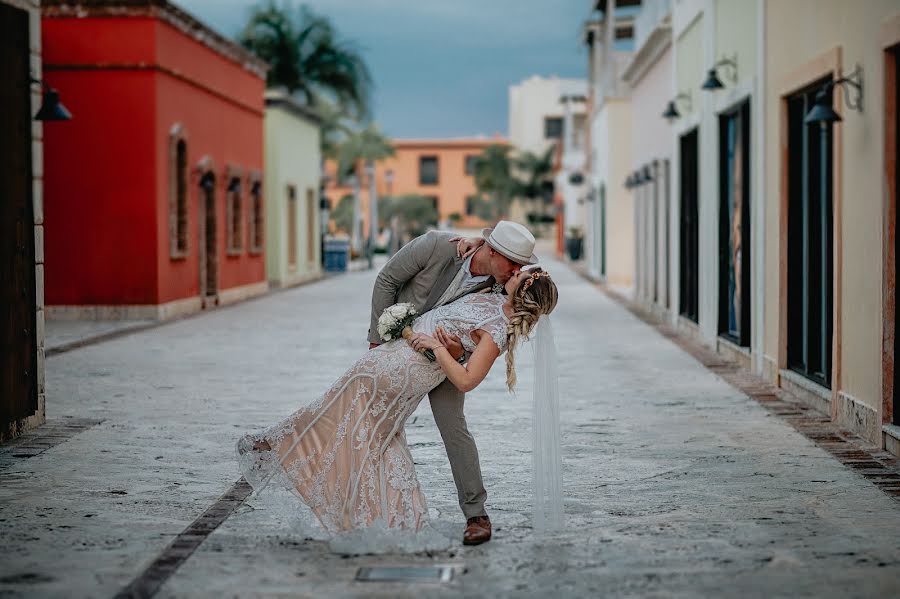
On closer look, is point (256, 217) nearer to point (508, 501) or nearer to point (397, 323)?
point (508, 501)

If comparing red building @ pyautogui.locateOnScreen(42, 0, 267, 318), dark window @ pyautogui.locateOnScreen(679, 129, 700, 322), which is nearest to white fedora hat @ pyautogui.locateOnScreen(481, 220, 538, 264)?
dark window @ pyautogui.locateOnScreen(679, 129, 700, 322)

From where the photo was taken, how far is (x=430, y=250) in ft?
20.4

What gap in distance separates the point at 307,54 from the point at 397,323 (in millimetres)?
34110

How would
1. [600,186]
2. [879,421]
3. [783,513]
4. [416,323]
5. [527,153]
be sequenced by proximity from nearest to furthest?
[416,323], [783,513], [879,421], [600,186], [527,153]

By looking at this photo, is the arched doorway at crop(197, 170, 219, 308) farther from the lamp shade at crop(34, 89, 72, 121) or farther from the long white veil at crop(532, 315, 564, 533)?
the long white veil at crop(532, 315, 564, 533)

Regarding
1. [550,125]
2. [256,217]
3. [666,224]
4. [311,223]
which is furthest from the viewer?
[550,125]

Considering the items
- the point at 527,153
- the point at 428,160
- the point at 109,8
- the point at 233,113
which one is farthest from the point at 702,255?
the point at 428,160

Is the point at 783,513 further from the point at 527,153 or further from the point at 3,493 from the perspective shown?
the point at 527,153

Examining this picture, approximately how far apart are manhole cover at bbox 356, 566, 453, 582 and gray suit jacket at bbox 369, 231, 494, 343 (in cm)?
116

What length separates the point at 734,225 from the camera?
14781 millimetres

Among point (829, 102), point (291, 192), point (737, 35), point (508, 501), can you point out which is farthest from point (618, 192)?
point (508, 501)

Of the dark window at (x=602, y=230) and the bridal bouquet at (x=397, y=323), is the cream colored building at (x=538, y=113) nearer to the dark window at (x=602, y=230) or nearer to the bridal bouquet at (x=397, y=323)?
the dark window at (x=602, y=230)

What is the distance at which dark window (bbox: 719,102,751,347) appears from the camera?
13898 mm

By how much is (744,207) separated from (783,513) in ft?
25.3
